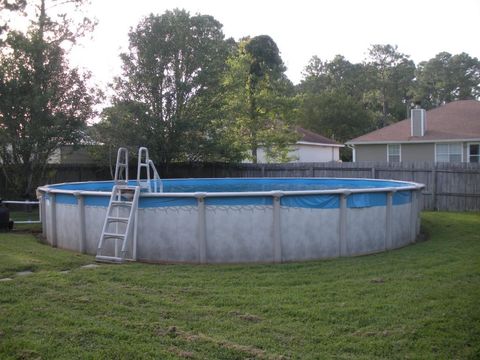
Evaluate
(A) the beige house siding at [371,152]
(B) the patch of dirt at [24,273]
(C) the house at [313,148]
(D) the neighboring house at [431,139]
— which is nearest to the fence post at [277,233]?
(B) the patch of dirt at [24,273]

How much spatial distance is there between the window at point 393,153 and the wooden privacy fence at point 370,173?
7.97 m

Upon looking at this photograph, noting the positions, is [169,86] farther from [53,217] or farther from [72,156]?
[53,217]

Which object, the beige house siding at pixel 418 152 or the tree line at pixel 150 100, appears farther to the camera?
the beige house siding at pixel 418 152

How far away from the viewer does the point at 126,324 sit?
4926 millimetres

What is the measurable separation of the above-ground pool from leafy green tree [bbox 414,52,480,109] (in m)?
54.5

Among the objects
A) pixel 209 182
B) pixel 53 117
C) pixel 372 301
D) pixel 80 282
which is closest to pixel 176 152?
pixel 209 182

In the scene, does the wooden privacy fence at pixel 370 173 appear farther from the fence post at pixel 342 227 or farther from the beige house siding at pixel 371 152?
the fence post at pixel 342 227

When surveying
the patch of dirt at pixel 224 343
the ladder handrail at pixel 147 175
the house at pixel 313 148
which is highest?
the house at pixel 313 148

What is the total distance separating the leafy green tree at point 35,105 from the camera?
1691 cm

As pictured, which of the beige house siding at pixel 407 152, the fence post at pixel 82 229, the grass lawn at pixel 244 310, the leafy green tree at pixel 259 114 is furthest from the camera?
the beige house siding at pixel 407 152

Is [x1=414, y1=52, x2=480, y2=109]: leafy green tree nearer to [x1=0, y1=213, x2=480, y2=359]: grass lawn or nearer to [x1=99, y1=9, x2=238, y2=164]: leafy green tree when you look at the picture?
[x1=99, y1=9, x2=238, y2=164]: leafy green tree

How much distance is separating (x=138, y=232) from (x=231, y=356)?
15.1 ft

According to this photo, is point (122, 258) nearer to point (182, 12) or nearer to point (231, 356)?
point (231, 356)

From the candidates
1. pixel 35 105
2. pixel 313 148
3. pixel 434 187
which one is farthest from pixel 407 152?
pixel 35 105
